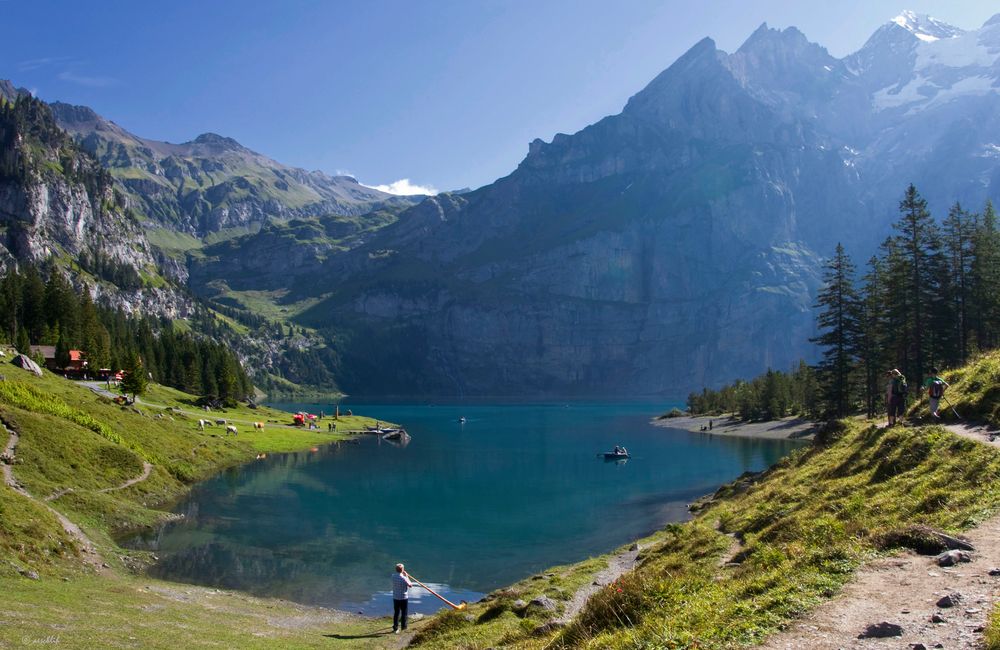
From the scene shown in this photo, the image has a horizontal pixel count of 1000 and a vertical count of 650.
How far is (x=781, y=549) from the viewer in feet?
57.1

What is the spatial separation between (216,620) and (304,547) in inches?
872

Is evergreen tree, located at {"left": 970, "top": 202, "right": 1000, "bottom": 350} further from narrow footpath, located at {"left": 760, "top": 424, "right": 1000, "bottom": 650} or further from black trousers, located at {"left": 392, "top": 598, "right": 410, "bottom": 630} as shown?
black trousers, located at {"left": 392, "top": 598, "right": 410, "bottom": 630}

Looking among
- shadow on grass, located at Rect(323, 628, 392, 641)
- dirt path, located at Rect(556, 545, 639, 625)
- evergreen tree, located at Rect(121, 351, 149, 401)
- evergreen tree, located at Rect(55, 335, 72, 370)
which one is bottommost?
shadow on grass, located at Rect(323, 628, 392, 641)

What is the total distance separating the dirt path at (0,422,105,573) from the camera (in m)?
32.6

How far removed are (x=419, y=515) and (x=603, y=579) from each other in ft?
114

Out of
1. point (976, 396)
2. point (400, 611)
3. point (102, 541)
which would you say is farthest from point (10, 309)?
point (976, 396)

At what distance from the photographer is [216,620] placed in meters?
25.1

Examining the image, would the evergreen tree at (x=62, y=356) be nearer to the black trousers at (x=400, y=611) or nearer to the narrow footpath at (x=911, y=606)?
the black trousers at (x=400, y=611)

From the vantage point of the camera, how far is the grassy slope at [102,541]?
2062 centimetres

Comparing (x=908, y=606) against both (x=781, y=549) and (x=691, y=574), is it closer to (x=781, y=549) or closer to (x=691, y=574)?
(x=781, y=549)

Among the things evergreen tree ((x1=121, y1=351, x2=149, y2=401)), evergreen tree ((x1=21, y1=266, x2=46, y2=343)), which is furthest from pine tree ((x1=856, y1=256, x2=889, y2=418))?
evergreen tree ((x1=21, y1=266, x2=46, y2=343))

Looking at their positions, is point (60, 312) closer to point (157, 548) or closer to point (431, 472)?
point (431, 472)

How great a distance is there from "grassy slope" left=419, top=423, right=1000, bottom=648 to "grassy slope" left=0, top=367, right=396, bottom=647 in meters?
8.35

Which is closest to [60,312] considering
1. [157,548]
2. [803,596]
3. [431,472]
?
[431,472]
